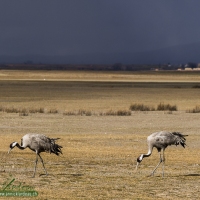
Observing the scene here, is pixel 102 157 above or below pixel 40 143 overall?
below

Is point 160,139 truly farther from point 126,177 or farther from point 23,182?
point 23,182

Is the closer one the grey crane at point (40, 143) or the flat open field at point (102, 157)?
the flat open field at point (102, 157)

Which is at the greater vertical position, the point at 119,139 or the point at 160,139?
the point at 160,139

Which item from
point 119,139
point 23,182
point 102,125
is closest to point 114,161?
point 23,182

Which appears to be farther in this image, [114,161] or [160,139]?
[114,161]

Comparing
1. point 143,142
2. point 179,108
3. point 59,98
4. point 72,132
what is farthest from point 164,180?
point 59,98

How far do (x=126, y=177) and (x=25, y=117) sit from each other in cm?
1961

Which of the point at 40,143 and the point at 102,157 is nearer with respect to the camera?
the point at 40,143

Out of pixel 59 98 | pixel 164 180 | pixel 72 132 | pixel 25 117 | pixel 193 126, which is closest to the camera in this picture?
pixel 164 180

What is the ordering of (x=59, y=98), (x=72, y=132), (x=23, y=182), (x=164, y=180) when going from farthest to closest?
(x=59, y=98) < (x=72, y=132) < (x=164, y=180) < (x=23, y=182)

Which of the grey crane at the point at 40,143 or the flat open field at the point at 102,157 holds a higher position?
the grey crane at the point at 40,143

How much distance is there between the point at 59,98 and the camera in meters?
52.0

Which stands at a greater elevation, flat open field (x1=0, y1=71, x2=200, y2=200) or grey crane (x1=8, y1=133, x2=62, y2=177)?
grey crane (x1=8, y1=133, x2=62, y2=177)

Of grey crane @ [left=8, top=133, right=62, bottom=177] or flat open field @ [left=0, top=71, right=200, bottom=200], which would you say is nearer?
flat open field @ [left=0, top=71, right=200, bottom=200]
